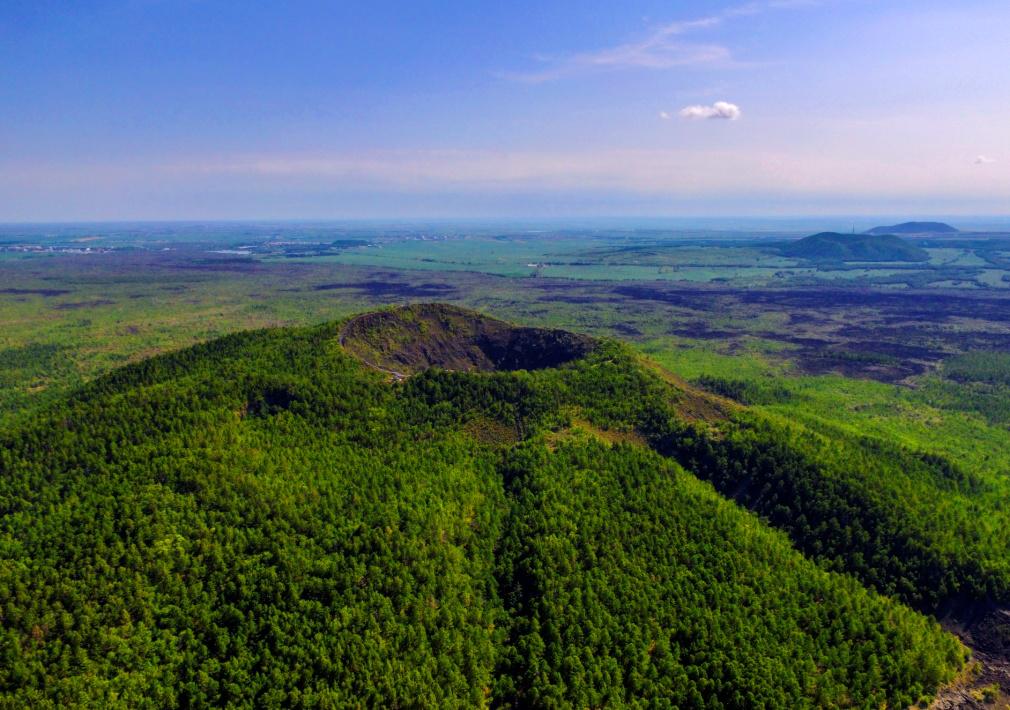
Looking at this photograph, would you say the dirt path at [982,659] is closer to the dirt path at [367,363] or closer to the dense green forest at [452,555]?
the dense green forest at [452,555]

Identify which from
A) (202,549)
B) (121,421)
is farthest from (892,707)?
(121,421)

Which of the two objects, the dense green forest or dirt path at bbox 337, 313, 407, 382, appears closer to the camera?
the dense green forest

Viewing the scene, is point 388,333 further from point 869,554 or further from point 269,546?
point 869,554

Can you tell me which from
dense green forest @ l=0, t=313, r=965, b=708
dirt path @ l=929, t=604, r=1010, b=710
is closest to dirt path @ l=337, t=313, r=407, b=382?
dense green forest @ l=0, t=313, r=965, b=708

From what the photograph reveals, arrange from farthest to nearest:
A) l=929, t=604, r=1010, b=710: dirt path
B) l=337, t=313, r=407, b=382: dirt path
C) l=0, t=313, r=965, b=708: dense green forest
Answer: l=337, t=313, r=407, b=382: dirt path, l=929, t=604, r=1010, b=710: dirt path, l=0, t=313, r=965, b=708: dense green forest

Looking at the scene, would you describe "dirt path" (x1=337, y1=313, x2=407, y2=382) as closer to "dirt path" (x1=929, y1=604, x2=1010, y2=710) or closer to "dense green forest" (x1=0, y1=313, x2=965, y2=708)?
"dense green forest" (x1=0, y1=313, x2=965, y2=708)

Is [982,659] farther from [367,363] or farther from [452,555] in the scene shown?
[367,363]

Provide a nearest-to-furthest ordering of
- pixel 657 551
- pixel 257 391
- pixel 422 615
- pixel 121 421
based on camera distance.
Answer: pixel 422 615 → pixel 657 551 → pixel 121 421 → pixel 257 391

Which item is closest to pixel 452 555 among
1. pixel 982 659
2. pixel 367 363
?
pixel 367 363
